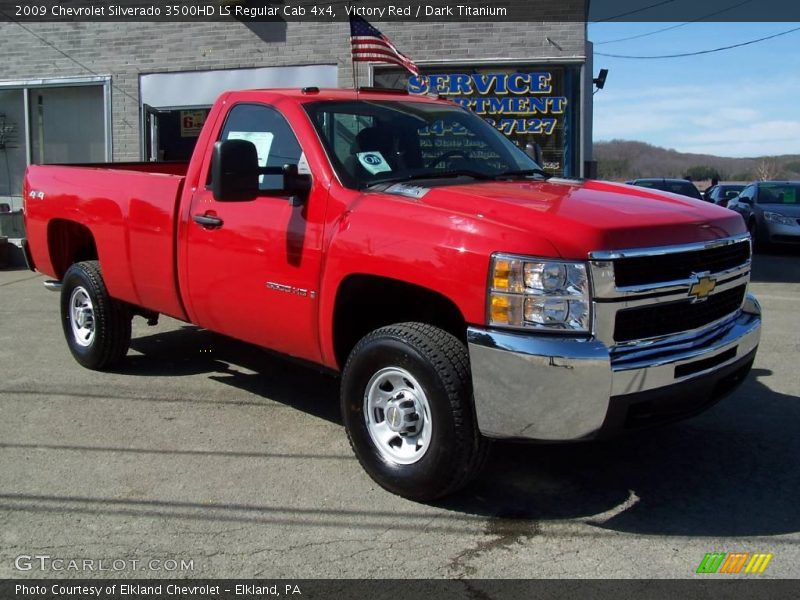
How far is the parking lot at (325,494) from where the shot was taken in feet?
→ 11.7

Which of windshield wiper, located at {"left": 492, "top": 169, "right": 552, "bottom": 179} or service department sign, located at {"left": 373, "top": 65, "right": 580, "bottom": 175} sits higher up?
service department sign, located at {"left": 373, "top": 65, "right": 580, "bottom": 175}

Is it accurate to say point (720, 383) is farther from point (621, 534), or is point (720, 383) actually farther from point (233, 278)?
point (233, 278)

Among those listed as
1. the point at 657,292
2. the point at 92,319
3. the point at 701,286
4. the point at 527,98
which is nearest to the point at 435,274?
the point at 657,292

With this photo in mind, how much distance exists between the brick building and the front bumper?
9.16 meters

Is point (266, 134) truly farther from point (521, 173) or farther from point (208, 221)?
point (521, 173)

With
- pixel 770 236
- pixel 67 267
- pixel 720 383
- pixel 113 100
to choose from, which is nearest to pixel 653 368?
pixel 720 383

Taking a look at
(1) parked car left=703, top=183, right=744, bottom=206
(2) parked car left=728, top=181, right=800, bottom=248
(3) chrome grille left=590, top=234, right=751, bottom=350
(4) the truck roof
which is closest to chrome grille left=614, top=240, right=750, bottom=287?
(3) chrome grille left=590, top=234, right=751, bottom=350

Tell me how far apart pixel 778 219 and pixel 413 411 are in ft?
46.3

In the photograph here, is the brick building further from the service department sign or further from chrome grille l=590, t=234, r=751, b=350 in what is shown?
chrome grille l=590, t=234, r=751, b=350

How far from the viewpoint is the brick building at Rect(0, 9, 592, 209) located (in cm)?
1248

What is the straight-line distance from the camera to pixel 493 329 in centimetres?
361

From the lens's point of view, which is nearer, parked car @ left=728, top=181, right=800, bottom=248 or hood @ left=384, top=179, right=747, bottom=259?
hood @ left=384, top=179, right=747, bottom=259

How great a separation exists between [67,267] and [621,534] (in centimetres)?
514

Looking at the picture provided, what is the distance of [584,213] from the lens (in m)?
3.80
